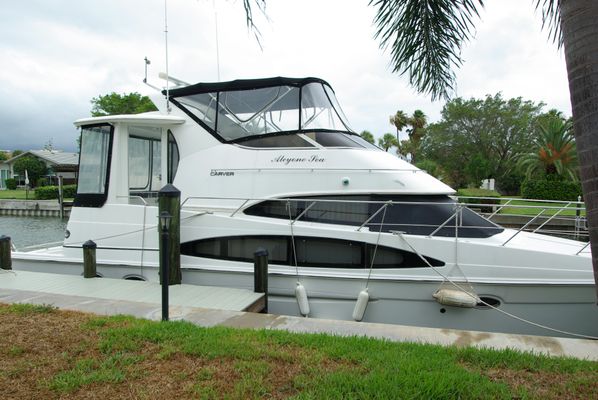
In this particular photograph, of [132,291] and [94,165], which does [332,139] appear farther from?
[94,165]

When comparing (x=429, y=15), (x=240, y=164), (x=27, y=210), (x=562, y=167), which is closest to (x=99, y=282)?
(x=240, y=164)

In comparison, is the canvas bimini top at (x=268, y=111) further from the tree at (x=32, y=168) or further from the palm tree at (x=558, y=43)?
the tree at (x=32, y=168)

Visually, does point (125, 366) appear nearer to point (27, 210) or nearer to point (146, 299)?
point (146, 299)

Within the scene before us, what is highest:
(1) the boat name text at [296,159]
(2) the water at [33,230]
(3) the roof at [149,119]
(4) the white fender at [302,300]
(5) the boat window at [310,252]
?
(3) the roof at [149,119]

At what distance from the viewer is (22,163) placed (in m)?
46.6

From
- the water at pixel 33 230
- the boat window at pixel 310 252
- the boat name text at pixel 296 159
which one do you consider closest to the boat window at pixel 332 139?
the boat name text at pixel 296 159

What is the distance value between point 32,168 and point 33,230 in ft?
93.4

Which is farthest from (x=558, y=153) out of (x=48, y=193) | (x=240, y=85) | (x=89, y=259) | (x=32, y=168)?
(x=32, y=168)

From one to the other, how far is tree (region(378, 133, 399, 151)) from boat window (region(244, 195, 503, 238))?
43915 millimetres

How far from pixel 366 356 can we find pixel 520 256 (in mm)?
3129

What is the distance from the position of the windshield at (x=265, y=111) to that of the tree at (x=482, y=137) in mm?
31223

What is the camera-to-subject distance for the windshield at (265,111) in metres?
6.97

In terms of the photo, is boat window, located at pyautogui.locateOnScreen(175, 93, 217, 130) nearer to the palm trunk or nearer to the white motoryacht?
the white motoryacht

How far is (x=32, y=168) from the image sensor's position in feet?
153
